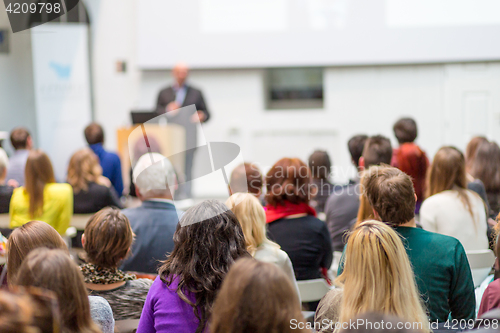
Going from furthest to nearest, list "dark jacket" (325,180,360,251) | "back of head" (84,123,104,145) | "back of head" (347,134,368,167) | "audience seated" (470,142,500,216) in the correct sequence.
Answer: "back of head" (84,123,104,145)
"back of head" (347,134,368,167)
"audience seated" (470,142,500,216)
"dark jacket" (325,180,360,251)

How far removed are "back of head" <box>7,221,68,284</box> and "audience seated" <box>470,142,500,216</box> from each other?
2.81m

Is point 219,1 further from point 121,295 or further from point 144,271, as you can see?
point 121,295

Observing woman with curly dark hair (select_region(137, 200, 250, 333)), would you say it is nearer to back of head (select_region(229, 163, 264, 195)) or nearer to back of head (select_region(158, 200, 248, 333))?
back of head (select_region(158, 200, 248, 333))

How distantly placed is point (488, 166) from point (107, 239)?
2.60 meters

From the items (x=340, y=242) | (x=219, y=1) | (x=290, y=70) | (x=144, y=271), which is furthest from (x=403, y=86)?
(x=144, y=271)

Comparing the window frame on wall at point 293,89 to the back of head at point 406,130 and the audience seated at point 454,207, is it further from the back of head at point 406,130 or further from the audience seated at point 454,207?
the audience seated at point 454,207

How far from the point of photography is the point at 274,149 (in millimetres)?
7082

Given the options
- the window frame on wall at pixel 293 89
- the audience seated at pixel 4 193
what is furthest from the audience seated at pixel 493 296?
the window frame on wall at pixel 293 89

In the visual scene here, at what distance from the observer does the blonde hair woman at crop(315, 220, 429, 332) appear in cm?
141

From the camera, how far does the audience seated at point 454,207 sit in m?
2.58

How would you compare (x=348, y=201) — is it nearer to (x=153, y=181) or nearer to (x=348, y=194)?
(x=348, y=194)

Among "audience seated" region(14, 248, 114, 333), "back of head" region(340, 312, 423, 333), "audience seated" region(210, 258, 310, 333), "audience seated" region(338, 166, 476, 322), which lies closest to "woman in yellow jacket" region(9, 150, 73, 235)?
"audience seated" region(14, 248, 114, 333)

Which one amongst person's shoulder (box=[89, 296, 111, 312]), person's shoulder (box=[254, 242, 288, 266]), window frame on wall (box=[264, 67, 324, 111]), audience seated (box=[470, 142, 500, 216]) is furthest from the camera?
window frame on wall (box=[264, 67, 324, 111])

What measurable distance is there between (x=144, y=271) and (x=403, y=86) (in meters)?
5.42
